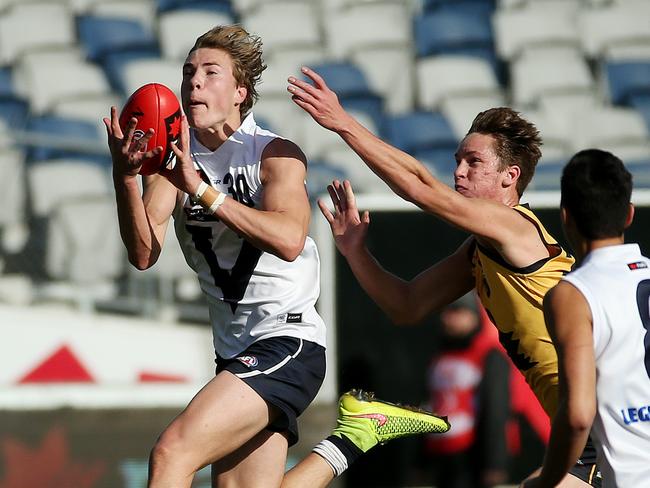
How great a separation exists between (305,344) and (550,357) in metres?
1.08

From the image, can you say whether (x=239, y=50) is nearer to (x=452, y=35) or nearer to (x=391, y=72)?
(x=391, y=72)

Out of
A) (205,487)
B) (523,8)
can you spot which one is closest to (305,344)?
(205,487)

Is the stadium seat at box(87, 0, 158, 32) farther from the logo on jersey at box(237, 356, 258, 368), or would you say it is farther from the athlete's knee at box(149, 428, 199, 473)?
the athlete's knee at box(149, 428, 199, 473)

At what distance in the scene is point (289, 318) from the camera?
518 cm

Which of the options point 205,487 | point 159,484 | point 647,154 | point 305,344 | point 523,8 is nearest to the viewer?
point 159,484

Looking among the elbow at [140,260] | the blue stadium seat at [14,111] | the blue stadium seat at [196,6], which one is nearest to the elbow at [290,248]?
the elbow at [140,260]

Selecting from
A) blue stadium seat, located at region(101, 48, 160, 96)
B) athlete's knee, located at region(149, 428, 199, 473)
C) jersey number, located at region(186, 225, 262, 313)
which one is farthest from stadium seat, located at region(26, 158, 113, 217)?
athlete's knee, located at region(149, 428, 199, 473)

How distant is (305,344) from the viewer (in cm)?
520

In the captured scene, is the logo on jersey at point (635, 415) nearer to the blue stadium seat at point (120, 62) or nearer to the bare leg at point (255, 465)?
the bare leg at point (255, 465)

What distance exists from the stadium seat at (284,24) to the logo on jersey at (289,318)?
28.8 feet

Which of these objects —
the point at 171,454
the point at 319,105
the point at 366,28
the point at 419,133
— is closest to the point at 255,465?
the point at 171,454

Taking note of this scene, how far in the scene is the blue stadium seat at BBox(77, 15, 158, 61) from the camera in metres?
13.3

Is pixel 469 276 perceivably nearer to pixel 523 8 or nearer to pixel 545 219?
pixel 545 219

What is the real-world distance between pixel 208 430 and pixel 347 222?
1.23m
